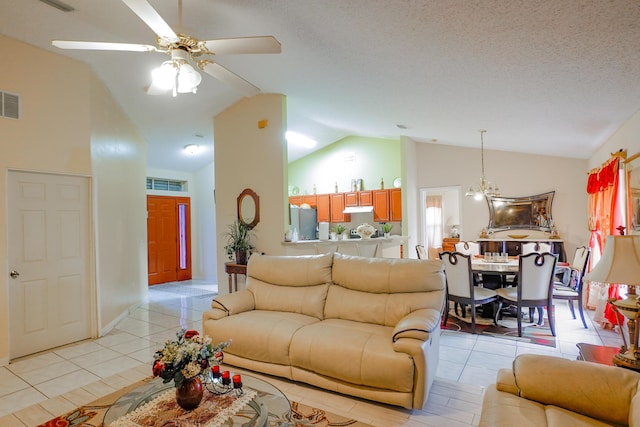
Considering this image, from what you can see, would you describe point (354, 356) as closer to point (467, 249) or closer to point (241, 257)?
point (241, 257)

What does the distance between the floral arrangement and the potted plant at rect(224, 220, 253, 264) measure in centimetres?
382

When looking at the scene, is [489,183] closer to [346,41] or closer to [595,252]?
[595,252]

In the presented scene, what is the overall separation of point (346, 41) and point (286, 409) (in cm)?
289

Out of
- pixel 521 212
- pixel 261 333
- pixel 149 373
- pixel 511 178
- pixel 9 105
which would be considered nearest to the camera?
pixel 261 333

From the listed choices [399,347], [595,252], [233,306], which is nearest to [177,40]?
[233,306]

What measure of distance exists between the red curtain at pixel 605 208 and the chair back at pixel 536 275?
68cm

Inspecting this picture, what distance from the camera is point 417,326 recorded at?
8.27 feet

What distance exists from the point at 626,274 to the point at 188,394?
95.4 inches

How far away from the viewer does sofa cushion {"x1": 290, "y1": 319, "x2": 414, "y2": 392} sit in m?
2.41

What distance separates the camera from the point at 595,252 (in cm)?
503

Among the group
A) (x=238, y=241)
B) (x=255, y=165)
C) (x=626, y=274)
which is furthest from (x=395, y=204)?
(x=626, y=274)

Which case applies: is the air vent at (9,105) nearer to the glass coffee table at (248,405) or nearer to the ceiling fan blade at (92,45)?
the ceiling fan blade at (92,45)

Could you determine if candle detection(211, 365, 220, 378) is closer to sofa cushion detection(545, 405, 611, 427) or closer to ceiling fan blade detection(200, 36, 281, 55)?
sofa cushion detection(545, 405, 611, 427)

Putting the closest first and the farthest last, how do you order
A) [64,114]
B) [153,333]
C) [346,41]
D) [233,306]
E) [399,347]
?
[399,347], [346,41], [233,306], [64,114], [153,333]
